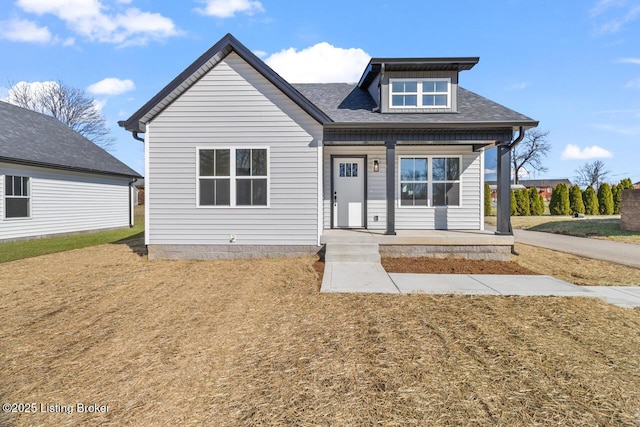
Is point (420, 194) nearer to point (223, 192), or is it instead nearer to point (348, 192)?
point (348, 192)

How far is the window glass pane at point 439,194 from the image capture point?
10180 mm

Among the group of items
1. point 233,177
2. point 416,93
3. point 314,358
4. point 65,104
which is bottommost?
point 314,358

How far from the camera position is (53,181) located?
13453 mm

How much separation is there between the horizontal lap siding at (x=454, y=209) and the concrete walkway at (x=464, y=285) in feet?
12.1

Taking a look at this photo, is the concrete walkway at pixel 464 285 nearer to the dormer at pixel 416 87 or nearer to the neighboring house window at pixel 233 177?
the neighboring house window at pixel 233 177

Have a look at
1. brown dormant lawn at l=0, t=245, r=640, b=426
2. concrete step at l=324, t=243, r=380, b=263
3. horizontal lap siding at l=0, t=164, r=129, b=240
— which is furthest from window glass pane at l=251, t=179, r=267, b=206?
horizontal lap siding at l=0, t=164, r=129, b=240

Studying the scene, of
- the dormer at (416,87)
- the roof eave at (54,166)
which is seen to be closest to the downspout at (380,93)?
the dormer at (416,87)

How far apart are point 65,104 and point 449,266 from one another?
4140 cm

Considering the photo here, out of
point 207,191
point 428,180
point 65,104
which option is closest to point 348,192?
point 428,180

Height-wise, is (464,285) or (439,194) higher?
(439,194)

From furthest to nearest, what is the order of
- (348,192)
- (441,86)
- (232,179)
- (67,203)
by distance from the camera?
(67,203)
(348,192)
(441,86)
(232,179)

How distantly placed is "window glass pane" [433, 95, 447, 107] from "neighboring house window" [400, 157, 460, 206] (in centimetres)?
168

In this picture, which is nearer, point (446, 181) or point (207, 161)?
point (207, 161)

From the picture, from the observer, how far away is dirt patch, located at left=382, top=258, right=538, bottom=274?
7059mm
